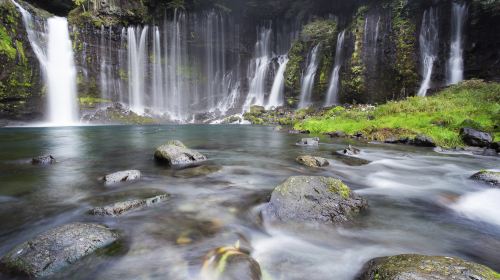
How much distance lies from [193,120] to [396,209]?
42.1m

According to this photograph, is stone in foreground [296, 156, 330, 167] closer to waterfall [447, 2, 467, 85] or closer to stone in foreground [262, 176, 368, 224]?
stone in foreground [262, 176, 368, 224]

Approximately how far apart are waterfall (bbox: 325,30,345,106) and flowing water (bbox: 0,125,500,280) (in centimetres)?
2593

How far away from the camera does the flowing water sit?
315 cm

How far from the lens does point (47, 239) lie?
3.08 m

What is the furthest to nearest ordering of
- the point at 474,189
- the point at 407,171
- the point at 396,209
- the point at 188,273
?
the point at 407,171
the point at 474,189
the point at 396,209
the point at 188,273

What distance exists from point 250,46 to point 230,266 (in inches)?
2135

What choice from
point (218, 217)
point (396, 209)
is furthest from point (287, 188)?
point (396, 209)

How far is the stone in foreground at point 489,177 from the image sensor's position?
5.86 meters

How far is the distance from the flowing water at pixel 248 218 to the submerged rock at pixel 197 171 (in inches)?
3.6

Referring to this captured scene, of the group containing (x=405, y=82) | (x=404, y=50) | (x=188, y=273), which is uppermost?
(x=404, y=50)

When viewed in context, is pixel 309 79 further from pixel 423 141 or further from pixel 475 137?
pixel 475 137

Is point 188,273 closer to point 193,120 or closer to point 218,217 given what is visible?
point 218,217

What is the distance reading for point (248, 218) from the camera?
171 inches

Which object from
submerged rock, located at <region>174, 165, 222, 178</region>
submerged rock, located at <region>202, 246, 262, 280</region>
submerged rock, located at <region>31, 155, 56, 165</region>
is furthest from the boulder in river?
submerged rock, located at <region>31, 155, 56, 165</region>
